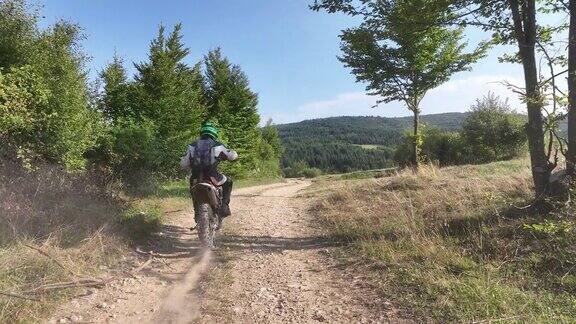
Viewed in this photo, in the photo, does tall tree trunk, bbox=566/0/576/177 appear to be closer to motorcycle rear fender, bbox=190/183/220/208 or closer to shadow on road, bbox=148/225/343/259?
shadow on road, bbox=148/225/343/259

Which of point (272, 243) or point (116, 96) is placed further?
point (116, 96)

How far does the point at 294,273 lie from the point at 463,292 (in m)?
2.24

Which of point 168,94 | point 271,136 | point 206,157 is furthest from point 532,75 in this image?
point 271,136

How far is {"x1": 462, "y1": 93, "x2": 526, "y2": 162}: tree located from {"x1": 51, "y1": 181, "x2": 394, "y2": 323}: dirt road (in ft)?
89.2

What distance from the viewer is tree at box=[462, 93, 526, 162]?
3070 centimetres

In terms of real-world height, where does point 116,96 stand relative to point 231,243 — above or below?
above

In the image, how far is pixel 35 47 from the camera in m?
10.3

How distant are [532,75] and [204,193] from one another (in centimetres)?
569

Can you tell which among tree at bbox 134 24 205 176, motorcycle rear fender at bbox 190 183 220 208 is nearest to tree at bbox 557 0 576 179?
motorcycle rear fender at bbox 190 183 220 208

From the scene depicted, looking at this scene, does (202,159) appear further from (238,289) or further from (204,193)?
(238,289)

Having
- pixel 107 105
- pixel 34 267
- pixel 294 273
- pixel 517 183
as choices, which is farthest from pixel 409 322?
pixel 107 105

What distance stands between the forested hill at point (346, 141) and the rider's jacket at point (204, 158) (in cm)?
6685

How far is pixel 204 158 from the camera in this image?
23.1 feet

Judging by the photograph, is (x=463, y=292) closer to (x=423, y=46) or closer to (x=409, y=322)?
(x=409, y=322)
